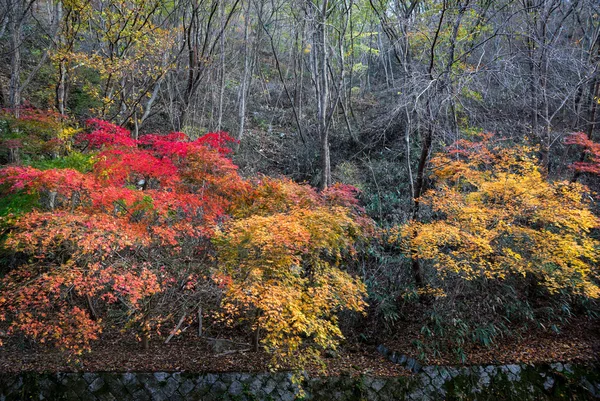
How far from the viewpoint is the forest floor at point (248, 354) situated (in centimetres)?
637

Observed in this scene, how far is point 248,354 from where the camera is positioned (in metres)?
6.94

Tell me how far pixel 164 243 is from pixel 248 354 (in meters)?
2.67

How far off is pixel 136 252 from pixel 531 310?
8.74m

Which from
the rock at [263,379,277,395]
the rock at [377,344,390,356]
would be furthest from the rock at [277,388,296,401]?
the rock at [377,344,390,356]

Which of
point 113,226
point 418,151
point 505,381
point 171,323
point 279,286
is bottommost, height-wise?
point 505,381

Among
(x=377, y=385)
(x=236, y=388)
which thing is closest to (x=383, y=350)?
(x=377, y=385)

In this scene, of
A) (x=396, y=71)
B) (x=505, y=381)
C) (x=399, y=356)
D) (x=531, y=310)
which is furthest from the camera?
(x=396, y=71)

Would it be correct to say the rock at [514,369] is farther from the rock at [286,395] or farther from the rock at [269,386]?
the rock at [269,386]

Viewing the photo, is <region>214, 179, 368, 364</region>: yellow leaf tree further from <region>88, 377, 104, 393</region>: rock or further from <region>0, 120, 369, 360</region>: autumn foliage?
<region>88, 377, 104, 393</region>: rock

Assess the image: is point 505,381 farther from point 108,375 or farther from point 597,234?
point 108,375

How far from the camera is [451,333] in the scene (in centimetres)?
780

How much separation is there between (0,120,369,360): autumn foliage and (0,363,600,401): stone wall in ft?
2.24

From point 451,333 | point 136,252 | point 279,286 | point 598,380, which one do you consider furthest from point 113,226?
point 598,380

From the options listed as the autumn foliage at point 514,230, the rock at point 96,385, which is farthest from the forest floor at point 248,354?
the autumn foliage at point 514,230
